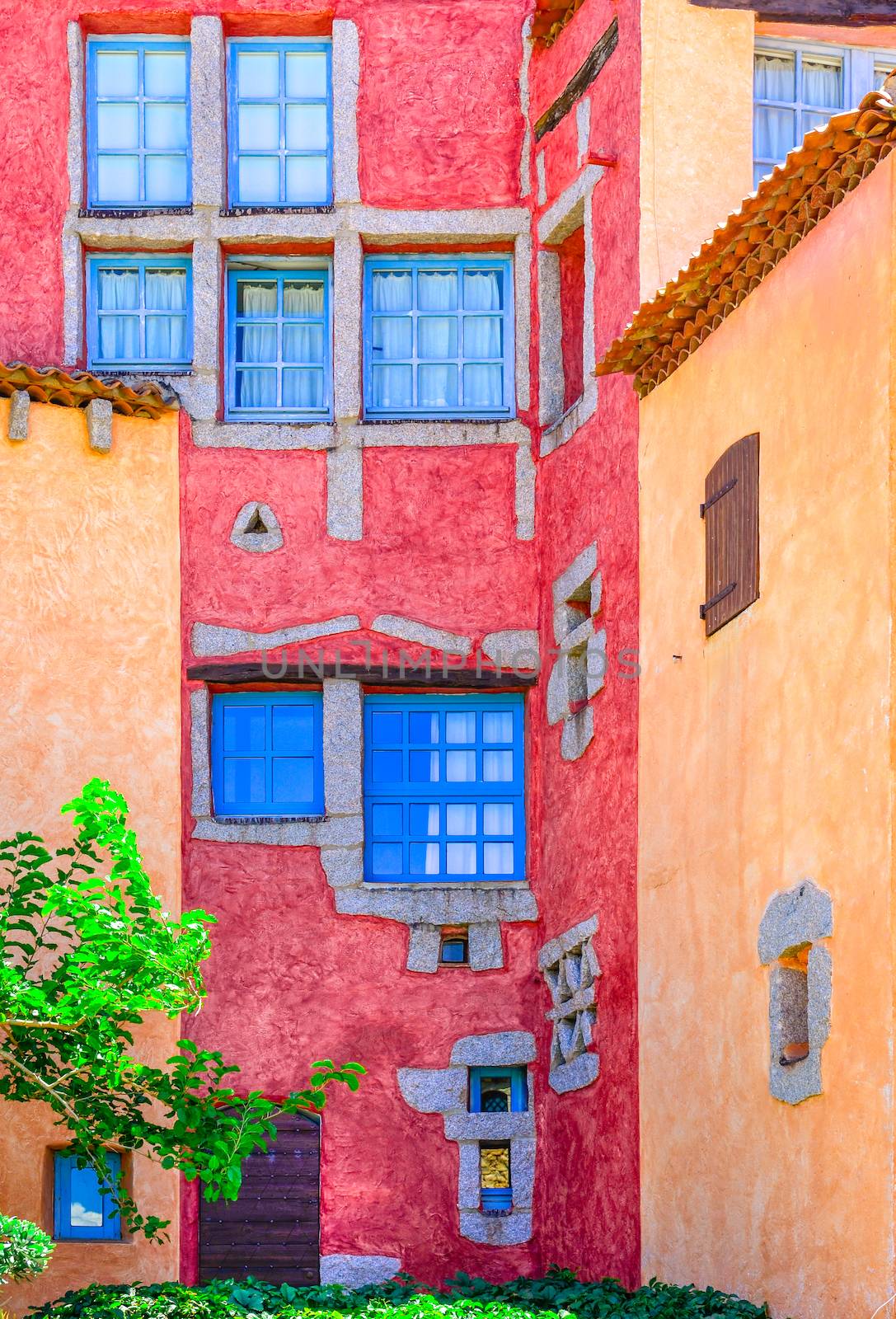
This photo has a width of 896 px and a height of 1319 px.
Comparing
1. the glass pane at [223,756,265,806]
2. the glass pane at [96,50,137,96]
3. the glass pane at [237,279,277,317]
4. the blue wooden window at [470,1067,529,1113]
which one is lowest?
the blue wooden window at [470,1067,529,1113]

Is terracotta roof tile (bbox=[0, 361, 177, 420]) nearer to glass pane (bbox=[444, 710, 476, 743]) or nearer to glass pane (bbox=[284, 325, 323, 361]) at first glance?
glass pane (bbox=[284, 325, 323, 361])

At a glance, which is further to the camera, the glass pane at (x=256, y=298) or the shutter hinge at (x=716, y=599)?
the glass pane at (x=256, y=298)

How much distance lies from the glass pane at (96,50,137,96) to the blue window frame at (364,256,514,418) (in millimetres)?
2170

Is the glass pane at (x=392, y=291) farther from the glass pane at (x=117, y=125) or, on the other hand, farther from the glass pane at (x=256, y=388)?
the glass pane at (x=117, y=125)

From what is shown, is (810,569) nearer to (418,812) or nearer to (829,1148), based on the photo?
(829,1148)

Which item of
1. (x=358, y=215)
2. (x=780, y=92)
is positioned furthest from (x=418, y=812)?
(x=780, y=92)

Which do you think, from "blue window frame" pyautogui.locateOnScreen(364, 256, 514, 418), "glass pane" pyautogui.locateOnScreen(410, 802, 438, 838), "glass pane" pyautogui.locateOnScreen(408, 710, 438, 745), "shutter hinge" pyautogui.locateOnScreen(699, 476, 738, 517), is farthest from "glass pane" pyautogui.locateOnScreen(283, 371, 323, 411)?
"shutter hinge" pyautogui.locateOnScreen(699, 476, 738, 517)

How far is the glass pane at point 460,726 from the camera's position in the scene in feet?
53.3

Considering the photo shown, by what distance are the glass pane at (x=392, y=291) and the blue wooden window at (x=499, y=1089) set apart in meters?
5.39

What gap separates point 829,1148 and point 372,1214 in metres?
4.93

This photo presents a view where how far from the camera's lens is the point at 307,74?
1706 centimetres

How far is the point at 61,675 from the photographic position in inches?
615

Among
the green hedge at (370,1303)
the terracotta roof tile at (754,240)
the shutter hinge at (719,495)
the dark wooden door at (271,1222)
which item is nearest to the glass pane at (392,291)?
the terracotta roof tile at (754,240)

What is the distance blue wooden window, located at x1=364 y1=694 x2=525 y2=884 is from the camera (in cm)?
1608
